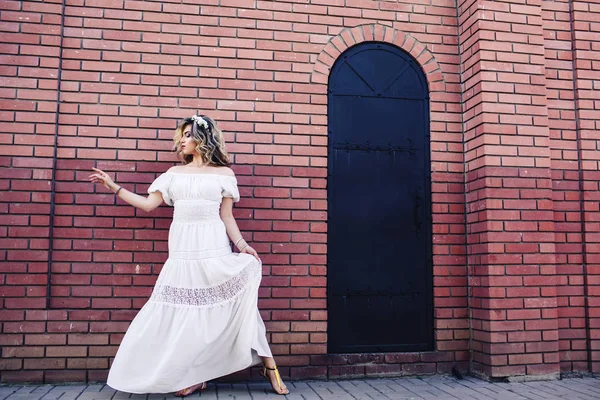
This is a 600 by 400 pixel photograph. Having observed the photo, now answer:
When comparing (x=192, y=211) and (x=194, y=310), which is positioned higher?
(x=192, y=211)

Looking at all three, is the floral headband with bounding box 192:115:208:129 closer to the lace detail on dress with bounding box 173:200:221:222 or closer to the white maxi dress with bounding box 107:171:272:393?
Result: the white maxi dress with bounding box 107:171:272:393

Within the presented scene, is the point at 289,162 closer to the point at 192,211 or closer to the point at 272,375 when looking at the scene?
the point at 192,211

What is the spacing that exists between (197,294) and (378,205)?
5.56 feet

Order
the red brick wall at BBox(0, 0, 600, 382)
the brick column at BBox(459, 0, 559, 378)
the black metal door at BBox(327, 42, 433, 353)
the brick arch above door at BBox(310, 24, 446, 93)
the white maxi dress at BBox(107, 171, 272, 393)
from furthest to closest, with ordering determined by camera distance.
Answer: the brick arch above door at BBox(310, 24, 446, 93) < the black metal door at BBox(327, 42, 433, 353) < the brick column at BBox(459, 0, 559, 378) < the red brick wall at BBox(0, 0, 600, 382) < the white maxi dress at BBox(107, 171, 272, 393)

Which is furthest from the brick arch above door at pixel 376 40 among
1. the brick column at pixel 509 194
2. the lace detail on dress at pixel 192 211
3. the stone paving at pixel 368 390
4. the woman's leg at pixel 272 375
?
the stone paving at pixel 368 390

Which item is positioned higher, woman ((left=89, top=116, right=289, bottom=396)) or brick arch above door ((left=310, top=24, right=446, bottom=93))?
brick arch above door ((left=310, top=24, right=446, bottom=93))

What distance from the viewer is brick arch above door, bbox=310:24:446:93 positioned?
4.45m

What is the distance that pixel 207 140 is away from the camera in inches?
149

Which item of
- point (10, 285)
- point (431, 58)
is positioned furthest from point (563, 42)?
point (10, 285)

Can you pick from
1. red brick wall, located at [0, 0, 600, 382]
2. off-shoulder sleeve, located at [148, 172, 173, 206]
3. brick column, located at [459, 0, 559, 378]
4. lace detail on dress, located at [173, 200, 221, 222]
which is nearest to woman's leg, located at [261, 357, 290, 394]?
red brick wall, located at [0, 0, 600, 382]

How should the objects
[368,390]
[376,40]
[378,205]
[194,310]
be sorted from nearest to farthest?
1. [194,310]
2. [368,390]
3. [378,205]
4. [376,40]

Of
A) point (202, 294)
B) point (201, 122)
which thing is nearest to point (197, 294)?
point (202, 294)

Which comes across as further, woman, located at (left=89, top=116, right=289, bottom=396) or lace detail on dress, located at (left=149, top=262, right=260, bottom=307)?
lace detail on dress, located at (left=149, top=262, right=260, bottom=307)

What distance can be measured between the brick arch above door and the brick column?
295 millimetres
